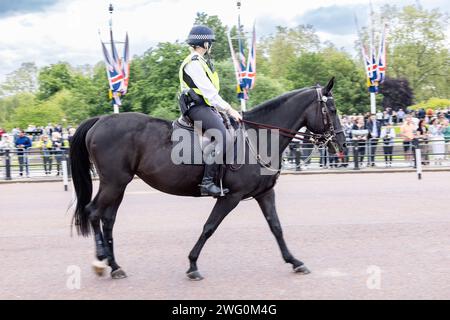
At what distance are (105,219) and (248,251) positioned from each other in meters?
1.98

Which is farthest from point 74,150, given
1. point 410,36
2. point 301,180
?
point 410,36

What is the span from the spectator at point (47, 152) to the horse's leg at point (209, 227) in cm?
1494

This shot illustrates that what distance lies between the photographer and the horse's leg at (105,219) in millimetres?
6516

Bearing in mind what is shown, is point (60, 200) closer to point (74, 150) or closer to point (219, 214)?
point (74, 150)

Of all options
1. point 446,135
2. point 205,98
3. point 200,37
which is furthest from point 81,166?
point 446,135

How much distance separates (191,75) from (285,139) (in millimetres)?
1331

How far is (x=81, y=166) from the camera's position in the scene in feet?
22.8

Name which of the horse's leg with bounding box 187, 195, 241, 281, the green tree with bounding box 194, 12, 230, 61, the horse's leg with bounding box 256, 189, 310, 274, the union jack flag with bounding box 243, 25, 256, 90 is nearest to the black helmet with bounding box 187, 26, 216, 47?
the horse's leg with bounding box 187, 195, 241, 281

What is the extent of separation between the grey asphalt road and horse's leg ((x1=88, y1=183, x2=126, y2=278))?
0.60 feet

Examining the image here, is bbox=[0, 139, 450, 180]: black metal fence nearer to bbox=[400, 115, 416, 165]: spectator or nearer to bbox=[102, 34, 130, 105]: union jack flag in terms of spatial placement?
bbox=[400, 115, 416, 165]: spectator

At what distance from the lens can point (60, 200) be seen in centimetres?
1446

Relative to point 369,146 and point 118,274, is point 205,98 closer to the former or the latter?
point 118,274

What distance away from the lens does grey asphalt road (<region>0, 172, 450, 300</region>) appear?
19.0ft

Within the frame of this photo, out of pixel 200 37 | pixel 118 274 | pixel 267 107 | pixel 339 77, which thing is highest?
pixel 339 77
